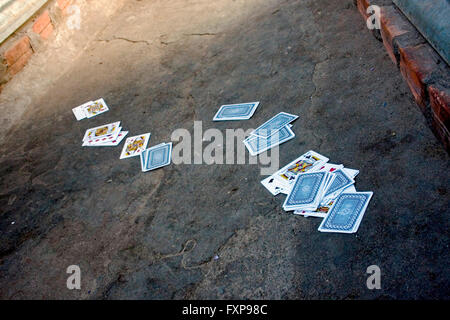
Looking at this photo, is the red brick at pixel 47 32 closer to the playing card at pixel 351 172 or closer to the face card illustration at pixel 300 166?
the face card illustration at pixel 300 166

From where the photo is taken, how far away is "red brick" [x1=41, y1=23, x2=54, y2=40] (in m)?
4.54

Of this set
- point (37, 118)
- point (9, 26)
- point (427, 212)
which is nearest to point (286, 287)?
point (427, 212)

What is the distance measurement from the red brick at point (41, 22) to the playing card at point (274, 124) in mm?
2952

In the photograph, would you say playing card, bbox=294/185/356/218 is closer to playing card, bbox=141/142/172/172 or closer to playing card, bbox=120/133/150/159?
playing card, bbox=141/142/172/172

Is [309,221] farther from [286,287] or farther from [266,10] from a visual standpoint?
[266,10]

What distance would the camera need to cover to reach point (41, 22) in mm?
4527

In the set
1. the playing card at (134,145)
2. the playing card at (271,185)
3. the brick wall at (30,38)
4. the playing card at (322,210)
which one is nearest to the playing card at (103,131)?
the playing card at (134,145)

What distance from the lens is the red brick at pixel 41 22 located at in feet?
14.6

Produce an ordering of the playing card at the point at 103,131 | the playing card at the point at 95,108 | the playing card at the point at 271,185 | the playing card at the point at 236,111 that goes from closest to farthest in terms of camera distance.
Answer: the playing card at the point at 271,185 < the playing card at the point at 236,111 < the playing card at the point at 103,131 < the playing card at the point at 95,108

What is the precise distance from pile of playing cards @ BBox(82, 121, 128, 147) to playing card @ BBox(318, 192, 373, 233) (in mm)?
1871

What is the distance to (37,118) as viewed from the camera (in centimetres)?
392

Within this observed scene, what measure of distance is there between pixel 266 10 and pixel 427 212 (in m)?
3.15

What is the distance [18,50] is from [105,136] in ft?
5.53

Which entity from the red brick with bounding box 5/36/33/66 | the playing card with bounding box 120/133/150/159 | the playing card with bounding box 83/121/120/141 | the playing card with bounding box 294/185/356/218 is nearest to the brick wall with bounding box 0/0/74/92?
the red brick with bounding box 5/36/33/66
